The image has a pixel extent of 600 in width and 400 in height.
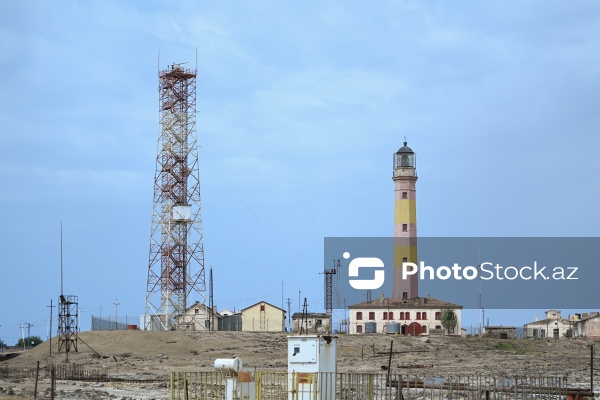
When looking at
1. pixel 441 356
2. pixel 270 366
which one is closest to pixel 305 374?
pixel 270 366

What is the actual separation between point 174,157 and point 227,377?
57.0 m

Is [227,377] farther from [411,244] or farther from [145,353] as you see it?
[411,244]

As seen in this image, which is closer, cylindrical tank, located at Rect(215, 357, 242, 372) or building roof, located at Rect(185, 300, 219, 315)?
cylindrical tank, located at Rect(215, 357, 242, 372)

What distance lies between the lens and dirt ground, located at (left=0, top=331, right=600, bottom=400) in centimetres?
4350

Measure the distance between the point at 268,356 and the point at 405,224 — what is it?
32715mm

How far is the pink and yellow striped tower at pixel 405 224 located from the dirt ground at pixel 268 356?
14688 mm

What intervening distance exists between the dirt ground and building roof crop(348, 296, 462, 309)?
1344 centimetres

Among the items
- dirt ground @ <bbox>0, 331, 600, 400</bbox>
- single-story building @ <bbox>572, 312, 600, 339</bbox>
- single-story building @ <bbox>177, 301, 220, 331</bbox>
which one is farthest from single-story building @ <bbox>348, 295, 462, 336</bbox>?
single-story building @ <bbox>177, 301, 220, 331</bbox>

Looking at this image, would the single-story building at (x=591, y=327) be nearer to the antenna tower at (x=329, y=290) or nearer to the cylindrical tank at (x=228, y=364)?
the antenna tower at (x=329, y=290)

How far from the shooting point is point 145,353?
61.2 m

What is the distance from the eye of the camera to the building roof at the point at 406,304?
88375 millimetres

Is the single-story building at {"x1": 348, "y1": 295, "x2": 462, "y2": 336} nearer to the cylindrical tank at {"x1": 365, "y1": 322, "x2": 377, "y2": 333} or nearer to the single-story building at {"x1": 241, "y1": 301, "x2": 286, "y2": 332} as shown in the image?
the cylindrical tank at {"x1": 365, "y1": 322, "x2": 377, "y2": 333}

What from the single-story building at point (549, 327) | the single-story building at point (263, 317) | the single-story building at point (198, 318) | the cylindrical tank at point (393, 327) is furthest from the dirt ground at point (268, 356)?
the single-story building at point (549, 327)

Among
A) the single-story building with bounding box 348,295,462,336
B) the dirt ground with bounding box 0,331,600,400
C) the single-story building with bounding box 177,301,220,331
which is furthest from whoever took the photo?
the single-story building with bounding box 348,295,462,336
